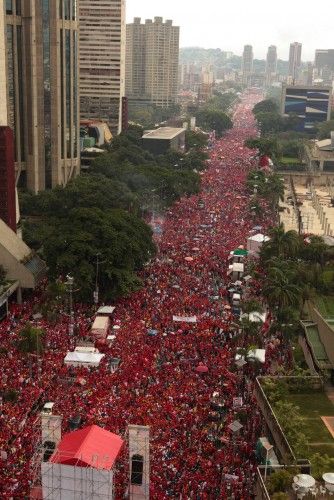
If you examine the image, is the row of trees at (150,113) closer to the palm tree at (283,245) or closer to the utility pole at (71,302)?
the palm tree at (283,245)

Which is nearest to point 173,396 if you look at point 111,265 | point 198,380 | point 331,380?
point 198,380

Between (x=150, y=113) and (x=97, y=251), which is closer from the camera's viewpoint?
(x=97, y=251)

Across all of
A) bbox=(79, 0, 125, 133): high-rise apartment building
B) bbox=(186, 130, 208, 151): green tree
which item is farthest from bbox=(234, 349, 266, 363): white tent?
bbox=(79, 0, 125, 133): high-rise apartment building

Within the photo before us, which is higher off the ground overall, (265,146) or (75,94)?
(75,94)

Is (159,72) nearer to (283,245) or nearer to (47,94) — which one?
(47,94)

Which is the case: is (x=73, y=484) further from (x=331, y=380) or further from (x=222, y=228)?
(x=222, y=228)

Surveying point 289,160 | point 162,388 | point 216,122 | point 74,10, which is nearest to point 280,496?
point 162,388
